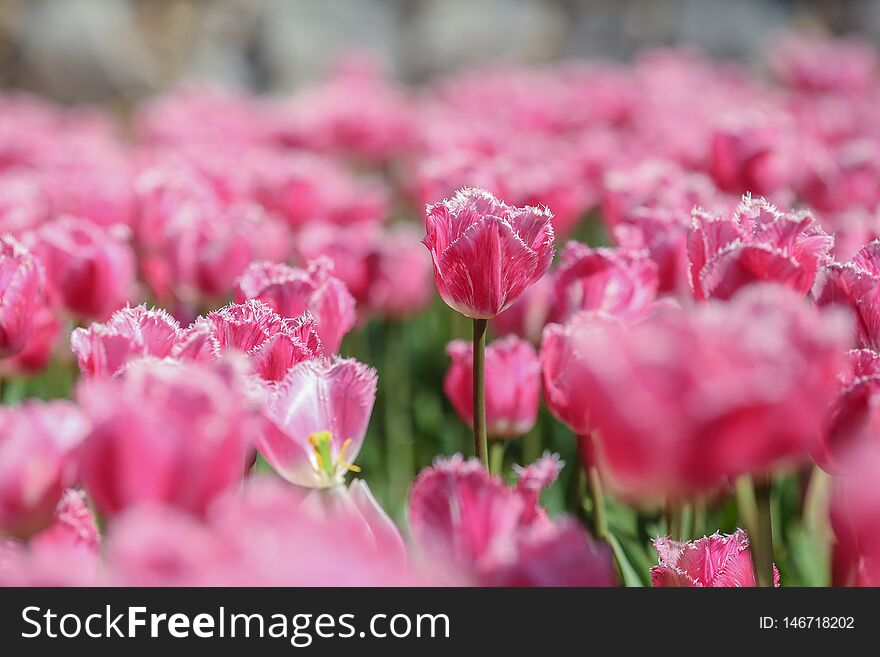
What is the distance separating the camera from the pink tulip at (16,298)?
0.68 m

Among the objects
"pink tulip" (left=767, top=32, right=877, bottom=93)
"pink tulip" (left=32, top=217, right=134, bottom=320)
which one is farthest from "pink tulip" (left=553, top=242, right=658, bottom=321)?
"pink tulip" (left=767, top=32, right=877, bottom=93)

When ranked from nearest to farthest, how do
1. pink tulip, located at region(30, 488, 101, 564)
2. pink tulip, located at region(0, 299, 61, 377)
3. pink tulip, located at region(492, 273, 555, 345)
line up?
pink tulip, located at region(30, 488, 101, 564)
pink tulip, located at region(0, 299, 61, 377)
pink tulip, located at region(492, 273, 555, 345)

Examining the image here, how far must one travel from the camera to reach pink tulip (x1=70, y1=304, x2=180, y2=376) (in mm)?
542

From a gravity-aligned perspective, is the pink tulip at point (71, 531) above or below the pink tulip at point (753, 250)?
below

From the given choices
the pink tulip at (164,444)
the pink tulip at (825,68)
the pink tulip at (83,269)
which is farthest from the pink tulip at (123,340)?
the pink tulip at (825,68)

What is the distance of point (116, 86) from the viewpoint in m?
4.40

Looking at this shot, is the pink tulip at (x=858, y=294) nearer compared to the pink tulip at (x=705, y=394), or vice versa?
the pink tulip at (x=705, y=394)

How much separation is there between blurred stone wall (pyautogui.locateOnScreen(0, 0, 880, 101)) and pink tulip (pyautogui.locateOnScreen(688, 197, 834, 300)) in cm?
384

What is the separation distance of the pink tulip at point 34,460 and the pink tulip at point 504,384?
42cm

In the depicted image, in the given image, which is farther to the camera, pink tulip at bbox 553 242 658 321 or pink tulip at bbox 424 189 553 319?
pink tulip at bbox 553 242 658 321

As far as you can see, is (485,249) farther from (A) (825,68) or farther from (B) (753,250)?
(A) (825,68)

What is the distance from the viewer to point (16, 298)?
686mm

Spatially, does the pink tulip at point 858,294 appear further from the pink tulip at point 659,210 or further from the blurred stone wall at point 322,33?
the blurred stone wall at point 322,33

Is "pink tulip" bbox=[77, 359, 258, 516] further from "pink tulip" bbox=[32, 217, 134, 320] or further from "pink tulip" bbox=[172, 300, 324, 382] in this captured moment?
"pink tulip" bbox=[32, 217, 134, 320]
